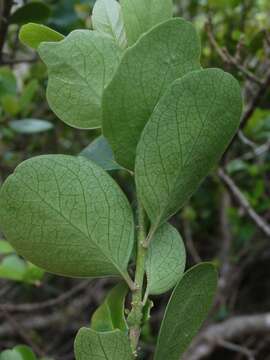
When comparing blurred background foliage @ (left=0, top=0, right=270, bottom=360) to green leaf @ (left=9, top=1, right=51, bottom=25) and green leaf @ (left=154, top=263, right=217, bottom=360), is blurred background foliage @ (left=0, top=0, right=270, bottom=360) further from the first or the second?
green leaf @ (left=154, top=263, right=217, bottom=360)

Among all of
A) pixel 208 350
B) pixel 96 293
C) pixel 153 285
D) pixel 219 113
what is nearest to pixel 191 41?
pixel 219 113

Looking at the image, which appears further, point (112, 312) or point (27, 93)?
point (27, 93)

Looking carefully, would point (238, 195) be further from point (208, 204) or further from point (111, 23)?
point (111, 23)

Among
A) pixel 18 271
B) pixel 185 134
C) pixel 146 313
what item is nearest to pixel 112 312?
pixel 146 313

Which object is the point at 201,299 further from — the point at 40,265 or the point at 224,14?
the point at 224,14

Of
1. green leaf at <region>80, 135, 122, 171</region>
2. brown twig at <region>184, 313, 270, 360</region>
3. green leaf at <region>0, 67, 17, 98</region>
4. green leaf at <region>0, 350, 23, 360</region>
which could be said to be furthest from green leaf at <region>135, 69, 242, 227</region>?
brown twig at <region>184, 313, 270, 360</region>

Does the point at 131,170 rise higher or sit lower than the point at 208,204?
higher
